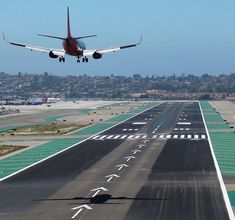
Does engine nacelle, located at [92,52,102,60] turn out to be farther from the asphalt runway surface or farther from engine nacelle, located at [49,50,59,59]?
the asphalt runway surface

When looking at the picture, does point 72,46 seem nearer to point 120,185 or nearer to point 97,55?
point 97,55

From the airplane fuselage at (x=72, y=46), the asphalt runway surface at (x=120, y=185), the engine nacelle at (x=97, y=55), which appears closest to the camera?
the asphalt runway surface at (x=120, y=185)

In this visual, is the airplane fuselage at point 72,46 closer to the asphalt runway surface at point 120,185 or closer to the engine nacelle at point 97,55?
the engine nacelle at point 97,55

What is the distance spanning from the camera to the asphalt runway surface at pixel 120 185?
42.9m

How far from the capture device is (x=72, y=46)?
177 ft

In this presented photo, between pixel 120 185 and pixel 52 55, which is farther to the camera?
pixel 52 55

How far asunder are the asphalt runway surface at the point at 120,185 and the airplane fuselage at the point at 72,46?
1179 cm

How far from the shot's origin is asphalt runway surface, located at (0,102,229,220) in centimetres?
4294

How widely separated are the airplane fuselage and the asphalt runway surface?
464 inches

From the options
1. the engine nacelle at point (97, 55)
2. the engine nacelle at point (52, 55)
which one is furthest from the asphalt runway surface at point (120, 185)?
the engine nacelle at point (52, 55)

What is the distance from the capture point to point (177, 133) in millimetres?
108125

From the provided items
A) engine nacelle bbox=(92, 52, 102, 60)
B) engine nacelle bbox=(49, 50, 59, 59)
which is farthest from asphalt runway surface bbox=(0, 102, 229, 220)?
engine nacelle bbox=(49, 50, 59, 59)

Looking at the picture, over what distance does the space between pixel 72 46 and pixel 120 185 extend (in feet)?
42.6

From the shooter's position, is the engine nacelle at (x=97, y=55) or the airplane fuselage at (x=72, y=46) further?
the engine nacelle at (x=97, y=55)
